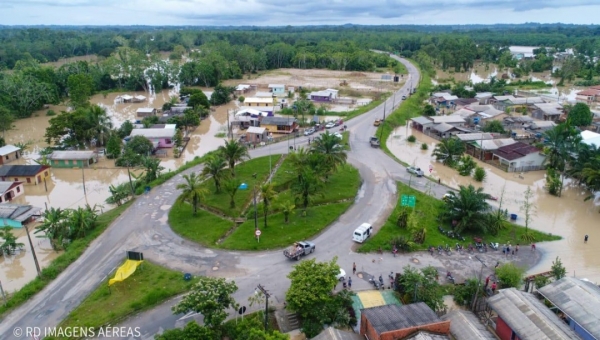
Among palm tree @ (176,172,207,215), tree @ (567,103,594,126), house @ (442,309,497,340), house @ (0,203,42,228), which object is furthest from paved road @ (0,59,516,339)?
tree @ (567,103,594,126)

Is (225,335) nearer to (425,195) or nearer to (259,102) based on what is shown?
Answer: (425,195)

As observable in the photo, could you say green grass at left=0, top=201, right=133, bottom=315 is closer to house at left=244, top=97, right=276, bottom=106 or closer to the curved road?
the curved road

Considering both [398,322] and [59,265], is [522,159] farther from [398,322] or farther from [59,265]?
[59,265]

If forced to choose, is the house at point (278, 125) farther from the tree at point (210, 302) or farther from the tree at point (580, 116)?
the tree at point (210, 302)

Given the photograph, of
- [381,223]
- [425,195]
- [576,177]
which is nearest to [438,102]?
[576,177]

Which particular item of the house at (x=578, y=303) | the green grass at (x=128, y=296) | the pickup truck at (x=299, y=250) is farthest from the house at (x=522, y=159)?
the green grass at (x=128, y=296)

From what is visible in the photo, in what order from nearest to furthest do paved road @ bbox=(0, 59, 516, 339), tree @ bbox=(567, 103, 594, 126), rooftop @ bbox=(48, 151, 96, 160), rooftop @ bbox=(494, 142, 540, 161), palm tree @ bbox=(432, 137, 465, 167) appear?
paved road @ bbox=(0, 59, 516, 339), rooftop @ bbox=(494, 142, 540, 161), rooftop @ bbox=(48, 151, 96, 160), palm tree @ bbox=(432, 137, 465, 167), tree @ bbox=(567, 103, 594, 126)
